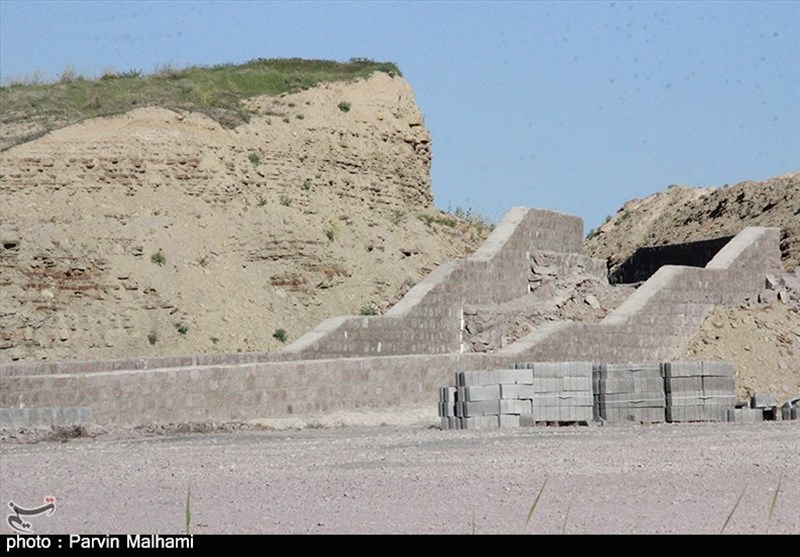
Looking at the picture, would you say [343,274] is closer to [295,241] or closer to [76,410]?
[295,241]

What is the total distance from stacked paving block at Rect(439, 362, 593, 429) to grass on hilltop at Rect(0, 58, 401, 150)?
18825 mm

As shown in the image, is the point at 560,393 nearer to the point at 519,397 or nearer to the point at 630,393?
the point at 519,397

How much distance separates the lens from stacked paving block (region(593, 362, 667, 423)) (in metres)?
21.1

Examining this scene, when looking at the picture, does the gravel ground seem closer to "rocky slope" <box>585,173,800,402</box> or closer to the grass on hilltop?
"rocky slope" <box>585,173,800,402</box>

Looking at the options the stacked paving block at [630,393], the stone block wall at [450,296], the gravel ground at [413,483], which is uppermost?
the stone block wall at [450,296]

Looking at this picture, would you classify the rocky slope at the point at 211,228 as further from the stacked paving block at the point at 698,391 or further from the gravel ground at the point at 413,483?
the gravel ground at the point at 413,483

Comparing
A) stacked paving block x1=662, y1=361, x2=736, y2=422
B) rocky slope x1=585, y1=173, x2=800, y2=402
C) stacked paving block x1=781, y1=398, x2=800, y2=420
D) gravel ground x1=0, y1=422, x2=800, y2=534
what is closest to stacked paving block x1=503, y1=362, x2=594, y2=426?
stacked paving block x1=662, y1=361, x2=736, y2=422

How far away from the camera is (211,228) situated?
112 ft

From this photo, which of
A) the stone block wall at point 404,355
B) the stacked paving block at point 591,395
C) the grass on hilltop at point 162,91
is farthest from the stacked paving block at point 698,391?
the grass on hilltop at point 162,91

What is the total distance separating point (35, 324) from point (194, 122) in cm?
950

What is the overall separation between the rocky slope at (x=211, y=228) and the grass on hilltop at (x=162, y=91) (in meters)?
0.63

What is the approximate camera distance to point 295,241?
34312 mm

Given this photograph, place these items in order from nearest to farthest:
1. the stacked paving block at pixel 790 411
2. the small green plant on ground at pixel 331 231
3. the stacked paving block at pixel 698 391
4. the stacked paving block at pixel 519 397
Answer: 1. the stacked paving block at pixel 519 397
2. the stacked paving block at pixel 698 391
3. the stacked paving block at pixel 790 411
4. the small green plant on ground at pixel 331 231

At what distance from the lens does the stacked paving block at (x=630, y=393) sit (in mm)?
21125
